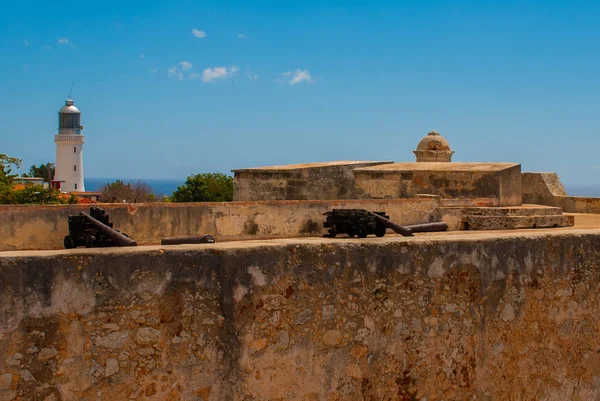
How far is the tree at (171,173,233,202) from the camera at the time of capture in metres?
41.9

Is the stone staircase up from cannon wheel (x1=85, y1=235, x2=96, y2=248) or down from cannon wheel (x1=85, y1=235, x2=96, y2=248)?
up

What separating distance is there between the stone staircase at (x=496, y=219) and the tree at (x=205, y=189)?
30.4 m

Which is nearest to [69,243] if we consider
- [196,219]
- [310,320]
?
[310,320]

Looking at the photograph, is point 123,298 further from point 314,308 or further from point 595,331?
point 595,331

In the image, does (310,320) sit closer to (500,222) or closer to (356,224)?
(356,224)

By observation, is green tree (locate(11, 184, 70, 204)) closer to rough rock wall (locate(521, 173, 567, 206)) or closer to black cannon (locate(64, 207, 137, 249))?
rough rock wall (locate(521, 173, 567, 206))

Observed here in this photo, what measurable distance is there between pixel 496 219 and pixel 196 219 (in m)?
4.34

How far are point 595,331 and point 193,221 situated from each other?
4364 millimetres

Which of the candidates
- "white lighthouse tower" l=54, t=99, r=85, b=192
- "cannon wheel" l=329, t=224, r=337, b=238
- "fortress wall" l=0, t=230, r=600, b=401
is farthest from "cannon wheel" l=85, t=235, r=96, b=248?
"white lighthouse tower" l=54, t=99, r=85, b=192

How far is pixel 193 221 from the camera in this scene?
900cm

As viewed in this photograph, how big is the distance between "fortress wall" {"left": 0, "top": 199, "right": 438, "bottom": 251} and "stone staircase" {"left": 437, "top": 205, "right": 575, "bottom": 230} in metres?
0.30

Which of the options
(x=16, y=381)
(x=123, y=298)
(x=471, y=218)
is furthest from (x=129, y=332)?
(x=471, y=218)

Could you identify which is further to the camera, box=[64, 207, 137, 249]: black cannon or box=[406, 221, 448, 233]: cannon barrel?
box=[406, 221, 448, 233]: cannon barrel

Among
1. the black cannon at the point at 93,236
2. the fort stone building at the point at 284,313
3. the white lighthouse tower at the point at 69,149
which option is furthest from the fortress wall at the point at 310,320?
the white lighthouse tower at the point at 69,149
